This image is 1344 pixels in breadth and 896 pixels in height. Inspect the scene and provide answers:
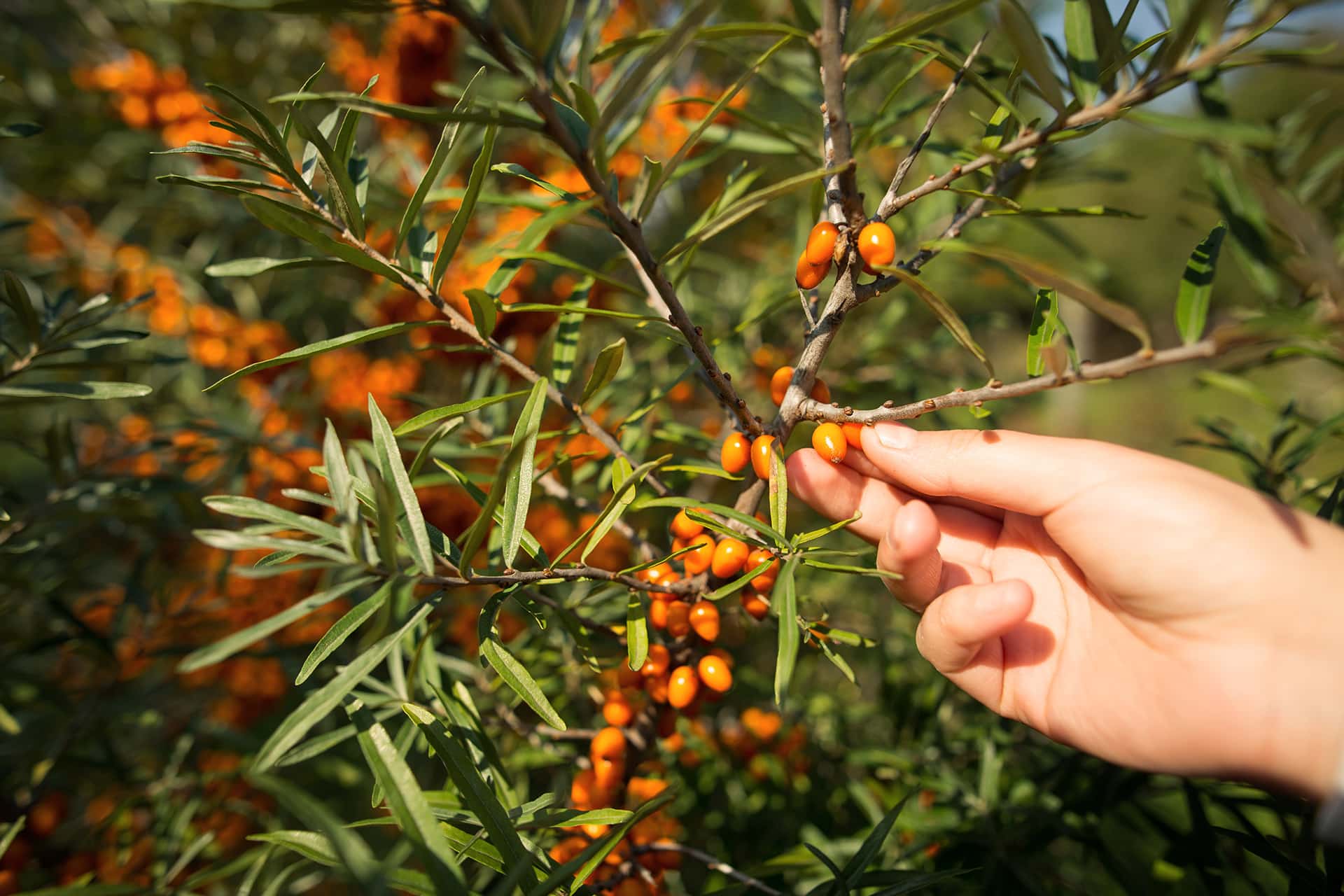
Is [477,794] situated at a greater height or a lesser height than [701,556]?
lesser

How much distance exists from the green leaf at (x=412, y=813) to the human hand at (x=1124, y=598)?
1.87ft

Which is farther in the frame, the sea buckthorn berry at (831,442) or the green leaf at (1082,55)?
the sea buckthorn berry at (831,442)

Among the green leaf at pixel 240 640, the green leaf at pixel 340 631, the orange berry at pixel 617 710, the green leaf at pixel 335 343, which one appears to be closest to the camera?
the green leaf at pixel 240 640

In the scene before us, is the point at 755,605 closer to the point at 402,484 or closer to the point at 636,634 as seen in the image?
the point at 636,634

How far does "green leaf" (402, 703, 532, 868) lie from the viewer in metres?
0.67

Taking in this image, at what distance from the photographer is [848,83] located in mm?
1279

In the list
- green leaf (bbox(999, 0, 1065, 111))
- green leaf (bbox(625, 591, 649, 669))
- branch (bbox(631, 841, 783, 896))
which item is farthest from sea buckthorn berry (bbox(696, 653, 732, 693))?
green leaf (bbox(999, 0, 1065, 111))

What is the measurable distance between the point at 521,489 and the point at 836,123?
0.48 metres

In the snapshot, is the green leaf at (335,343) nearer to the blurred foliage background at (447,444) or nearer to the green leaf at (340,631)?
the blurred foliage background at (447,444)

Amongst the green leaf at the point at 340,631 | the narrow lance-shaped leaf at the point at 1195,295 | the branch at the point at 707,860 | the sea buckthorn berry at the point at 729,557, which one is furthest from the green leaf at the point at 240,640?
the narrow lance-shaped leaf at the point at 1195,295

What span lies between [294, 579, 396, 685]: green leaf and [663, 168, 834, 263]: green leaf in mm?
422

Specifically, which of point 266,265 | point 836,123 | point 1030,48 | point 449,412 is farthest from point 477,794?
point 1030,48

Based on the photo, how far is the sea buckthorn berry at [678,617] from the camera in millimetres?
860

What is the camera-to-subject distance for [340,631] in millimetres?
598
